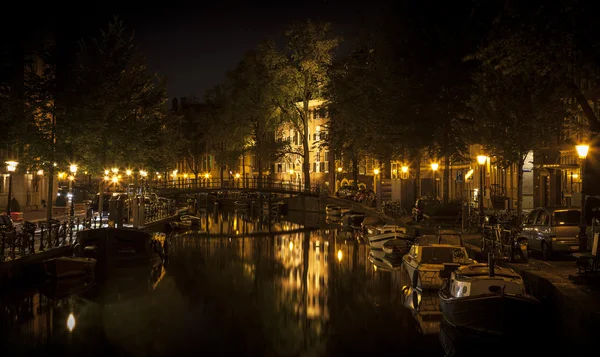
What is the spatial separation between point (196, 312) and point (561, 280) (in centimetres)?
1202

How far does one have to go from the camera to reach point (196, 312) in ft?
74.4

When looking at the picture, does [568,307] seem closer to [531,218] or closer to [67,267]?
[531,218]

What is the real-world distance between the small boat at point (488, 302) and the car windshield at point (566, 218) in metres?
9.05

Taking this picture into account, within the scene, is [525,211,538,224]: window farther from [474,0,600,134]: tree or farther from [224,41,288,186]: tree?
[224,41,288,186]: tree

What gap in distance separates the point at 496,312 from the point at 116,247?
2127 cm

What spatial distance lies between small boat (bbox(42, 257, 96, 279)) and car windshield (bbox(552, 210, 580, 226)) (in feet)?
64.3

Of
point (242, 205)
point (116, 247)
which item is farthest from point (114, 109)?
point (242, 205)

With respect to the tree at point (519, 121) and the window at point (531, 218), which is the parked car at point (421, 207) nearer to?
the tree at point (519, 121)

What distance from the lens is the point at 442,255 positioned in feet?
83.1

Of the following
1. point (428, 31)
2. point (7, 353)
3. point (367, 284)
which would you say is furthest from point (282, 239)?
point (7, 353)

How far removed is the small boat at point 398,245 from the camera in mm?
36000

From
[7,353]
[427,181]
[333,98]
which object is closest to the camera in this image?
[7,353]

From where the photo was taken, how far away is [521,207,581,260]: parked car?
2664 cm

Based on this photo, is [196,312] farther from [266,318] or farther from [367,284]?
[367,284]
